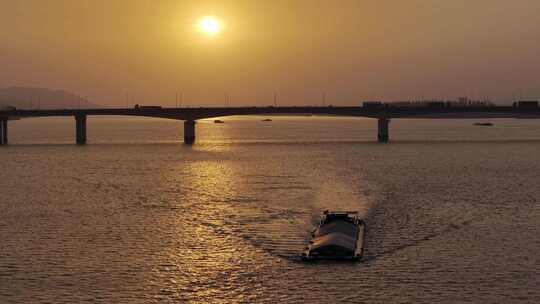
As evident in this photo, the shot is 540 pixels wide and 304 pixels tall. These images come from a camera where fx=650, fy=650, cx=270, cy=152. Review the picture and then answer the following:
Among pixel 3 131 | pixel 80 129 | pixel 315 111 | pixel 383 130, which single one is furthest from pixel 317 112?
pixel 3 131

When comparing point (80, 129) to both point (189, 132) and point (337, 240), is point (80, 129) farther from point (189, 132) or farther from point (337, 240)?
point (337, 240)

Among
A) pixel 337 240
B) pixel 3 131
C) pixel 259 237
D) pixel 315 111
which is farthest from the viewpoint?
pixel 3 131

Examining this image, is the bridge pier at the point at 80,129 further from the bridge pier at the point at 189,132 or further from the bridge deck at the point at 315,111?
the bridge pier at the point at 189,132

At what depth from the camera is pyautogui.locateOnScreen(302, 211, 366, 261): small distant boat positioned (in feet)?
118

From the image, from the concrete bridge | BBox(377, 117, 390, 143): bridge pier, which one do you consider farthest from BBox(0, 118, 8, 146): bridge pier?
BBox(377, 117, 390, 143): bridge pier

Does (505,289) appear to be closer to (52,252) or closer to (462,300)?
(462,300)

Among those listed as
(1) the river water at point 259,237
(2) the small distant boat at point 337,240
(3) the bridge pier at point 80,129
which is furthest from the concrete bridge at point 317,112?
(2) the small distant boat at point 337,240

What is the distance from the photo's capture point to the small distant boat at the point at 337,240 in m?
36.1

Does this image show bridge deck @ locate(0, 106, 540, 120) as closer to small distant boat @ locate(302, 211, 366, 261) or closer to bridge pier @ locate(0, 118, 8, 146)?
bridge pier @ locate(0, 118, 8, 146)

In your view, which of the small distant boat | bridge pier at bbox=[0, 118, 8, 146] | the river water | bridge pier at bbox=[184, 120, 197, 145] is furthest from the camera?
bridge pier at bbox=[184, 120, 197, 145]

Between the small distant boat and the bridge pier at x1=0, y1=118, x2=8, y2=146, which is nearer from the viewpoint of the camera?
the small distant boat

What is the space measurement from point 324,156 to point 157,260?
9128cm

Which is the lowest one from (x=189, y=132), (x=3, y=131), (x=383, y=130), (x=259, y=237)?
(x=259, y=237)

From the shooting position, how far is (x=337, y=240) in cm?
3822
